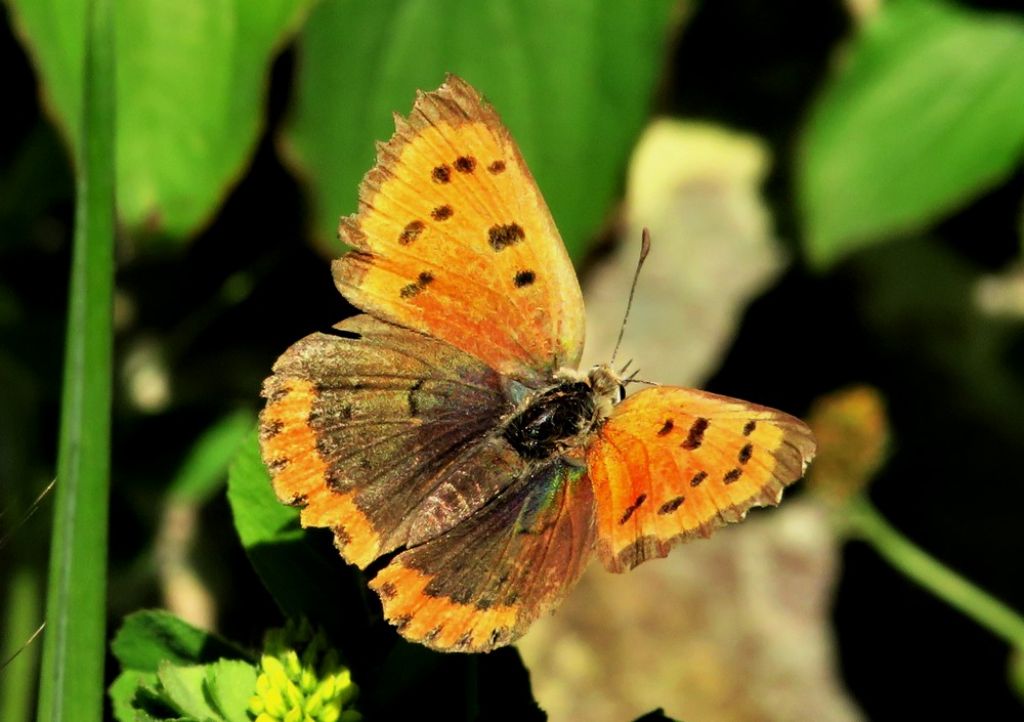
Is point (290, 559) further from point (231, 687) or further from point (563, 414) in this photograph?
point (563, 414)

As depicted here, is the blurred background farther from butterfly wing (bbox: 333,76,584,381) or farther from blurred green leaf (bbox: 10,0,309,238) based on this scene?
butterfly wing (bbox: 333,76,584,381)

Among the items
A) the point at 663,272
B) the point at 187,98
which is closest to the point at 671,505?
the point at 187,98

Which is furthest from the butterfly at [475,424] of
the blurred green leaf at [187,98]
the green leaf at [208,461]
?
the green leaf at [208,461]

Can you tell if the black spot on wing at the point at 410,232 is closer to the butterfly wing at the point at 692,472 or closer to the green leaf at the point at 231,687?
the butterfly wing at the point at 692,472

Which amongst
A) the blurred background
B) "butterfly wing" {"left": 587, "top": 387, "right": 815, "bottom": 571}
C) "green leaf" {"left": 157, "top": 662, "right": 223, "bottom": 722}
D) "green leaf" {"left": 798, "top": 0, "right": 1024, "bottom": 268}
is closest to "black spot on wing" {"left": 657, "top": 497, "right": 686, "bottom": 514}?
"butterfly wing" {"left": 587, "top": 387, "right": 815, "bottom": 571}

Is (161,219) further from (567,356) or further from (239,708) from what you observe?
(239,708)

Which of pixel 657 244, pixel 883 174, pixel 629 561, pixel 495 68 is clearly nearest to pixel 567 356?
pixel 629 561
